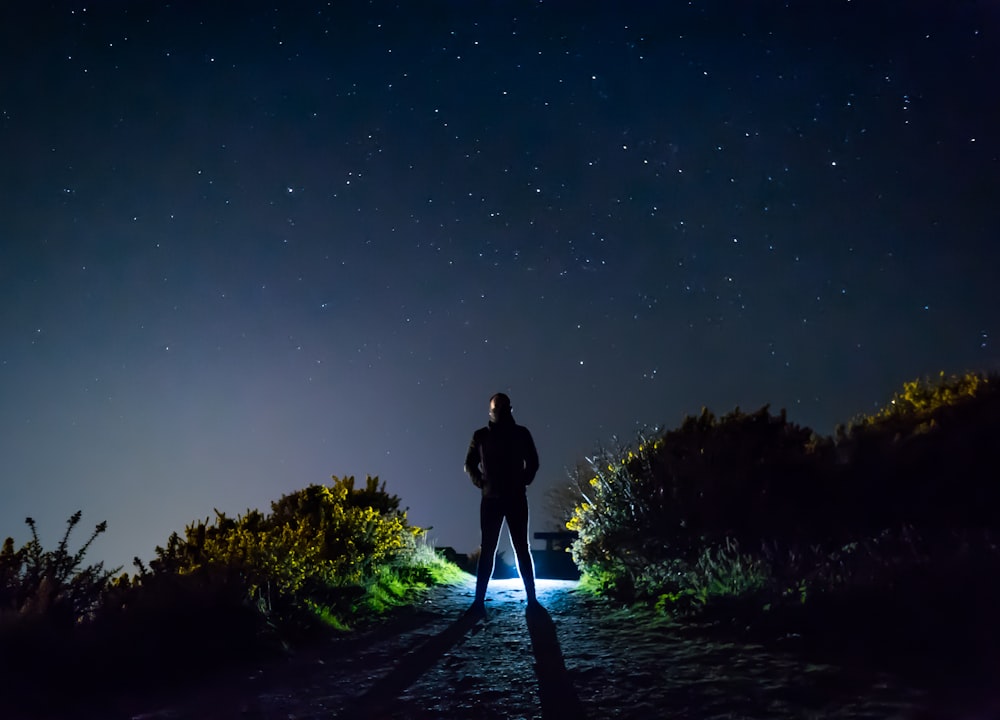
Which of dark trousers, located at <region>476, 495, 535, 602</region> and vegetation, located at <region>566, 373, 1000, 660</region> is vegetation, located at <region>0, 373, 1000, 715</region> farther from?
dark trousers, located at <region>476, 495, 535, 602</region>

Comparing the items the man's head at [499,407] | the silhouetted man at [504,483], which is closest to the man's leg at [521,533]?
the silhouetted man at [504,483]

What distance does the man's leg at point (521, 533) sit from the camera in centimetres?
819

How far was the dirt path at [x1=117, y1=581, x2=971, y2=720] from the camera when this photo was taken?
4.56 metres

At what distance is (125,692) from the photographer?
5480 millimetres

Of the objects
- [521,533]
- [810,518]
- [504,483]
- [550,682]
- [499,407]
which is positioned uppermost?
[499,407]

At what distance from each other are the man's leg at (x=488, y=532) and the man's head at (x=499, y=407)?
95cm

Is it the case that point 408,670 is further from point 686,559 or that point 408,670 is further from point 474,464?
point 686,559

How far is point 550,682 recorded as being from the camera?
17.7 ft

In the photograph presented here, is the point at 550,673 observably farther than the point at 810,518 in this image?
No

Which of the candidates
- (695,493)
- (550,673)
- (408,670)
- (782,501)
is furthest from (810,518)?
→ (408,670)

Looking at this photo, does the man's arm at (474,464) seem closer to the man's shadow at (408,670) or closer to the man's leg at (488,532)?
the man's leg at (488,532)

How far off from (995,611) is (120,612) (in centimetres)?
695

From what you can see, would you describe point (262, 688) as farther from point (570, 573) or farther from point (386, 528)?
point (570, 573)

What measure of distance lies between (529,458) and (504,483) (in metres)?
0.42
